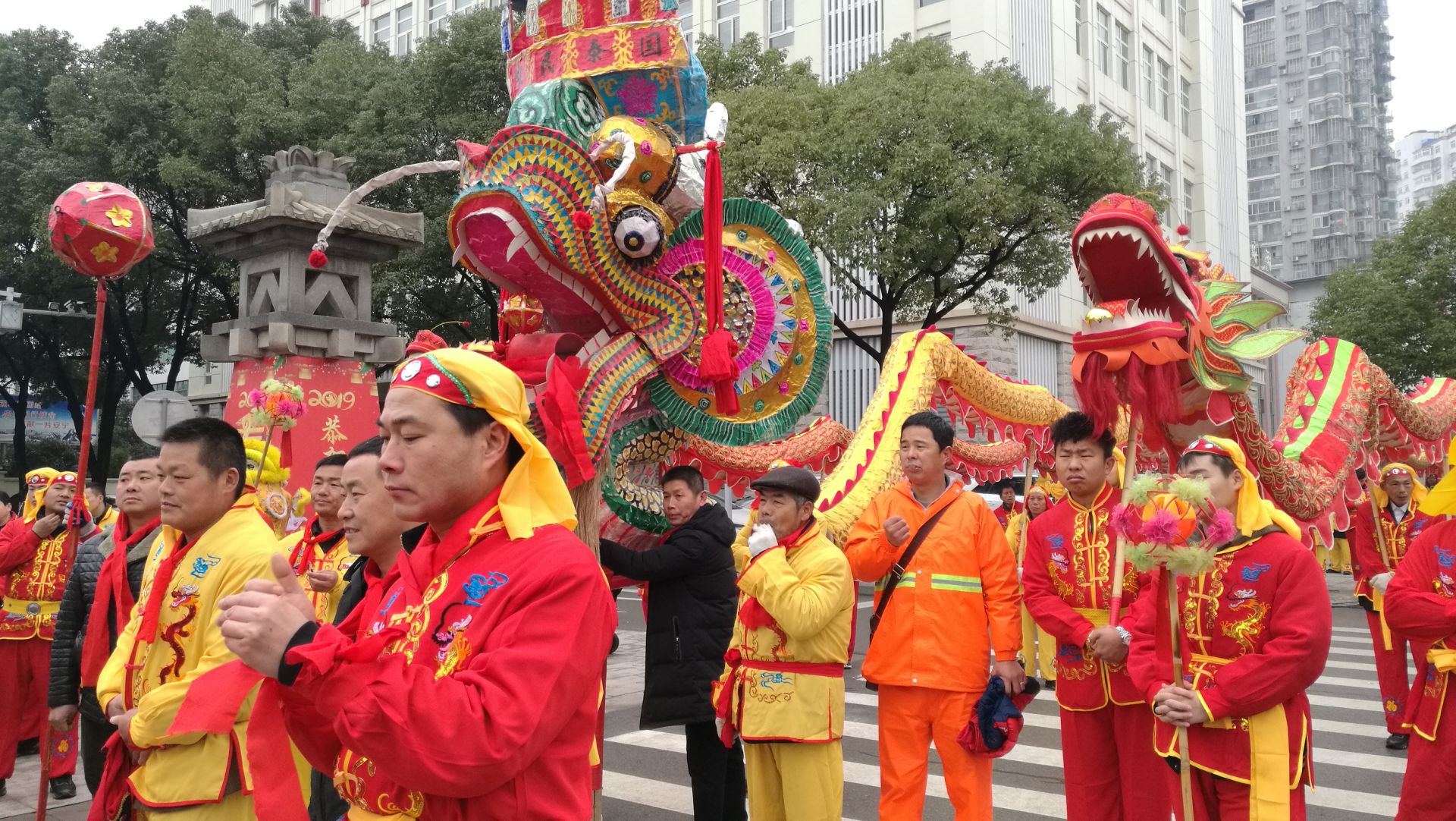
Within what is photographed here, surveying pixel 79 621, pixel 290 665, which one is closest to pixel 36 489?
pixel 79 621

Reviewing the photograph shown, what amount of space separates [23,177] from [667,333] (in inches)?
702

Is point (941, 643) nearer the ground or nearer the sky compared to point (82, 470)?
nearer the ground

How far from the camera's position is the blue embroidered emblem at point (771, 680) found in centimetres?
435

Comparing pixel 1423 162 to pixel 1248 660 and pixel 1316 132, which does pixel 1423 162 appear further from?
pixel 1248 660

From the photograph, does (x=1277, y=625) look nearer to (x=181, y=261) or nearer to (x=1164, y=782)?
(x=1164, y=782)

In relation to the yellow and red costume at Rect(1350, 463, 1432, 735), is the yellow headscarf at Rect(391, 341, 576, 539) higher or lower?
higher

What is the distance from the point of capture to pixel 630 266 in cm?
482

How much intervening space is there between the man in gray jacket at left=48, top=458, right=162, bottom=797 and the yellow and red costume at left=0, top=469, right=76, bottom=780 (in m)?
2.55

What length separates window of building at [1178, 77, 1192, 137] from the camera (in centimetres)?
2834

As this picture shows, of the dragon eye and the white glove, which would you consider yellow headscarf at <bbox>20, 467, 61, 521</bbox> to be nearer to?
the dragon eye

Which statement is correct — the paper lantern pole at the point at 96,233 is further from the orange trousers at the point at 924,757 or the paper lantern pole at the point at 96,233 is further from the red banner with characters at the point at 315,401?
the orange trousers at the point at 924,757

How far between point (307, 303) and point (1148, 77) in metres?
24.3

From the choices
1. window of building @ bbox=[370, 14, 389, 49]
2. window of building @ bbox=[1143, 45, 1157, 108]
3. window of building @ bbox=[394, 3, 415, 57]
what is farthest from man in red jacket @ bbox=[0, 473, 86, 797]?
window of building @ bbox=[370, 14, 389, 49]

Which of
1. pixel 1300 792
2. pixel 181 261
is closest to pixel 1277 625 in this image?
pixel 1300 792
